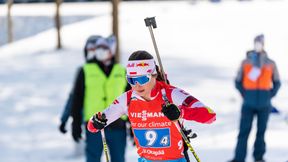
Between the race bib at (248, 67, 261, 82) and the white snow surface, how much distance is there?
1.33 m

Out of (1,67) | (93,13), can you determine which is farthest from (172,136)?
(93,13)

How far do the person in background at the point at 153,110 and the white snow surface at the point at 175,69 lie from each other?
4.68 meters

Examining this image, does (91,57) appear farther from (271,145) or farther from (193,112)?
(271,145)

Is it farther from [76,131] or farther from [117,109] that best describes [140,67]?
[76,131]

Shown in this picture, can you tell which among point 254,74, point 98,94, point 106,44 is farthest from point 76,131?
point 254,74

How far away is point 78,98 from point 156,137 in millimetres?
2216

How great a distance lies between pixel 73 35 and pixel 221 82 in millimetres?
12387

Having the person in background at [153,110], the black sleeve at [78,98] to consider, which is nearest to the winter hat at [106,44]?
the black sleeve at [78,98]

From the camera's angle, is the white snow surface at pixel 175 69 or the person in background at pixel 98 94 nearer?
the person in background at pixel 98 94

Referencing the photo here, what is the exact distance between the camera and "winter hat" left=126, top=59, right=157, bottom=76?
4.49 meters

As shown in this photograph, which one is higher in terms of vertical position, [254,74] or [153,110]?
[153,110]

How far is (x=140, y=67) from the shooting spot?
4.52 metres

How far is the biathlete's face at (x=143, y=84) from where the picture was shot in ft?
14.7

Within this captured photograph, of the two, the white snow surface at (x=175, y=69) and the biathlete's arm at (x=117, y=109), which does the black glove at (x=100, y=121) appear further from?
the white snow surface at (x=175, y=69)
